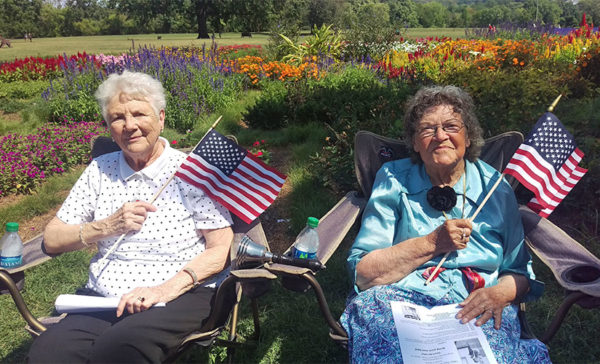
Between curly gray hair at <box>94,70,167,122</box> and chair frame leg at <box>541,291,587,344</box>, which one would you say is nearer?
chair frame leg at <box>541,291,587,344</box>

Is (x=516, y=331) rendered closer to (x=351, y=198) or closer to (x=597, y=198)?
(x=351, y=198)

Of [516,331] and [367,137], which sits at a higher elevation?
[367,137]

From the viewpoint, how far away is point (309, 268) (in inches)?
86.4

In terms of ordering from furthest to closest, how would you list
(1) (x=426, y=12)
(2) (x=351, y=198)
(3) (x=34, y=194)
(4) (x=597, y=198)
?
(1) (x=426, y=12), (3) (x=34, y=194), (4) (x=597, y=198), (2) (x=351, y=198)

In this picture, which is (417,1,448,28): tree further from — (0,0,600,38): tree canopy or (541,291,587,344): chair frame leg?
(541,291,587,344): chair frame leg

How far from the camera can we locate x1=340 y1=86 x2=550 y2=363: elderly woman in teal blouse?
2.19 m

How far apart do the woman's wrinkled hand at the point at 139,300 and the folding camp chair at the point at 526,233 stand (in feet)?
2.29

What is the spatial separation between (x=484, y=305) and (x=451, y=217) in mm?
482

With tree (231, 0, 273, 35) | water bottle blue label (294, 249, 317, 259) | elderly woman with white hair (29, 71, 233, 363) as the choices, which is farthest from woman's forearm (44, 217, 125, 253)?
Result: tree (231, 0, 273, 35)

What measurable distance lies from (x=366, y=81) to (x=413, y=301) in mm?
4876

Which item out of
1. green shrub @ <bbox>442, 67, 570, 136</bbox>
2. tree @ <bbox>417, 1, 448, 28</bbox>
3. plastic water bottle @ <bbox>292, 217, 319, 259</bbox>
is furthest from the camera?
tree @ <bbox>417, 1, 448, 28</bbox>

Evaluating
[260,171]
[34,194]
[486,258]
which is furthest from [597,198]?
[34,194]

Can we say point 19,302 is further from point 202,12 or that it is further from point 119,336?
point 202,12

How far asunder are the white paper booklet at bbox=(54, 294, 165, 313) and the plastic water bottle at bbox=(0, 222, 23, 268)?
43 cm
